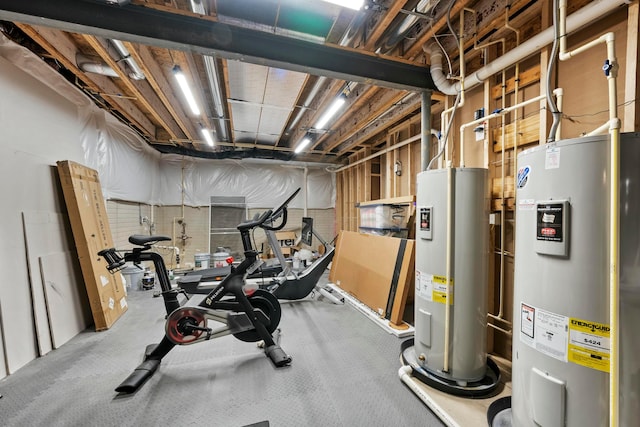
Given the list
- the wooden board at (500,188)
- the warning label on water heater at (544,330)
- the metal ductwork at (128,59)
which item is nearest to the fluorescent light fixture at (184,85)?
the metal ductwork at (128,59)

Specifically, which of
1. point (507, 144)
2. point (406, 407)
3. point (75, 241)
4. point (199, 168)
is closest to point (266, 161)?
point (199, 168)

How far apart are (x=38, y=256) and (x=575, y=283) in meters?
3.90

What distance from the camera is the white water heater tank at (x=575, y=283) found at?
1.02 m

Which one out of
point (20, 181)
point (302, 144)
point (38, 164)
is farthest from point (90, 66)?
point (302, 144)

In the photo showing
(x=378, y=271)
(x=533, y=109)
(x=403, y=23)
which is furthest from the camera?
(x=378, y=271)

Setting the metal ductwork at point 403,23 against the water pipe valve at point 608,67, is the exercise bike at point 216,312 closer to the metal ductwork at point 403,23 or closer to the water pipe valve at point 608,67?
the metal ductwork at point 403,23

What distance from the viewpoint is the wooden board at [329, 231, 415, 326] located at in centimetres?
286

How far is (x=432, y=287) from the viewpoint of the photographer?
1.90m

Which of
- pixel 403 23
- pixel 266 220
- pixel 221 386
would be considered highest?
pixel 403 23

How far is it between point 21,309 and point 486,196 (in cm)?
382

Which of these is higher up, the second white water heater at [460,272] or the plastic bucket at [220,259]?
the second white water heater at [460,272]

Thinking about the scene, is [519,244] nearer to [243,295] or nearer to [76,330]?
[243,295]

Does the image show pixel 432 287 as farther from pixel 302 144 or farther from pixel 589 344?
pixel 302 144

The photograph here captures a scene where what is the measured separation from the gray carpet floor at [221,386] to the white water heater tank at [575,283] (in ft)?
2.60
